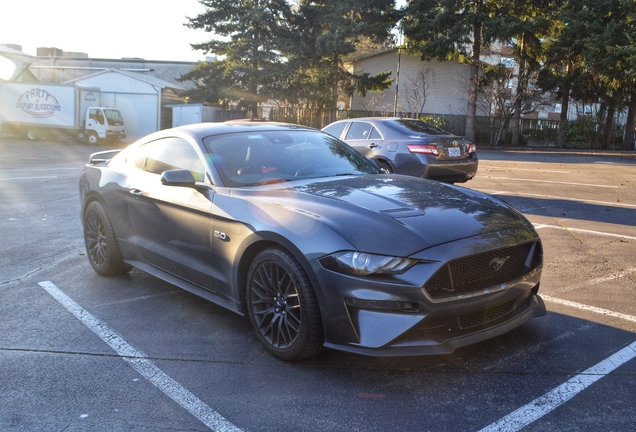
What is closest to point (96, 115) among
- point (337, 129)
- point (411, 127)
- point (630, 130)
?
point (337, 129)

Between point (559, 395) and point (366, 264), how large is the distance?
4.30ft

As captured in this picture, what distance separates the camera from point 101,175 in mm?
6035

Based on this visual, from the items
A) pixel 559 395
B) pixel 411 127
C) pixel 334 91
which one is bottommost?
pixel 559 395

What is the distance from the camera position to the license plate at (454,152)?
1090cm

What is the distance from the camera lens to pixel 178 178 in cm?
458

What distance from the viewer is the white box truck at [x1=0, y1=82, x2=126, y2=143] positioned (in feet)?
108

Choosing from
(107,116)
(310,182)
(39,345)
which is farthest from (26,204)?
(107,116)

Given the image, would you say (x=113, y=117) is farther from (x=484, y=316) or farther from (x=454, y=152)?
(x=484, y=316)

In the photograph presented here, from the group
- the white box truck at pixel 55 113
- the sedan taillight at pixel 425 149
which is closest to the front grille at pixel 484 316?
the sedan taillight at pixel 425 149

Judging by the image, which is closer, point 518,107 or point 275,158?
point 275,158

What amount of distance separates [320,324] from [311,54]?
3460cm

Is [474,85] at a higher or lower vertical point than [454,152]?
higher

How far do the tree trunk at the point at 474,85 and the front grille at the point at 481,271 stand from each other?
31.8 metres

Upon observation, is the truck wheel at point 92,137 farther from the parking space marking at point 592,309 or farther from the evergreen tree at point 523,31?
the parking space marking at point 592,309
